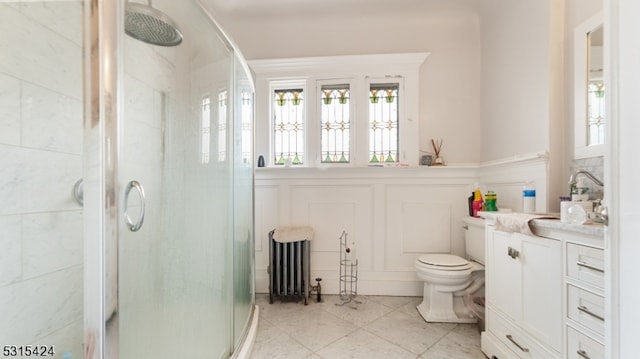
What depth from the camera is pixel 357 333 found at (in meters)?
1.81

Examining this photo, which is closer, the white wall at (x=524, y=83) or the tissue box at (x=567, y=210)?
the tissue box at (x=567, y=210)

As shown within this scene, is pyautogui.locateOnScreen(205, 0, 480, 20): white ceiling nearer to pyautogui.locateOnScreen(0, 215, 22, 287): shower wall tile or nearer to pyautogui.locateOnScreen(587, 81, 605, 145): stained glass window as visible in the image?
pyautogui.locateOnScreen(587, 81, 605, 145): stained glass window

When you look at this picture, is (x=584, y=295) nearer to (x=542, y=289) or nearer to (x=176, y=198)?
(x=542, y=289)

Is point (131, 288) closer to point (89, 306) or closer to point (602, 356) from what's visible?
point (89, 306)

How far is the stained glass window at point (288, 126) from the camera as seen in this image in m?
2.66

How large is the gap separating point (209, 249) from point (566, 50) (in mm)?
2324

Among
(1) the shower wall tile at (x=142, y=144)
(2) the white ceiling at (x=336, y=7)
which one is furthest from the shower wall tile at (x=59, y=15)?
(2) the white ceiling at (x=336, y=7)

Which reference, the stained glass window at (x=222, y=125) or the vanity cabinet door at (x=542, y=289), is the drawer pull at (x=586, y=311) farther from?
the stained glass window at (x=222, y=125)

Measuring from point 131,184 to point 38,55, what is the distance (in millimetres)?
891

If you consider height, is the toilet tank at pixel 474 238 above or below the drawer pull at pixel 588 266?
below

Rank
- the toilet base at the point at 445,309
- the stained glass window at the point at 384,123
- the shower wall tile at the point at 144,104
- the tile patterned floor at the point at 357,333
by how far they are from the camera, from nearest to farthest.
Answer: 1. the shower wall tile at the point at 144,104
2. the tile patterned floor at the point at 357,333
3. the toilet base at the point at 445,309
4. the stained glass window at the point at 384,123

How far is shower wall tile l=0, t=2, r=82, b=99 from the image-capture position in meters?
1.05

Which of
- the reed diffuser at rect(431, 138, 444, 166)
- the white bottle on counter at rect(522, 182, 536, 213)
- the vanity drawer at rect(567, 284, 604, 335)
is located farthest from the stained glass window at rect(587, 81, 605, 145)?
the reed diffuser at rect(431, 138, 444, 166)

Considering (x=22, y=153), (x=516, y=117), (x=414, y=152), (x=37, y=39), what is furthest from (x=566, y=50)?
(x=22, y=153)
